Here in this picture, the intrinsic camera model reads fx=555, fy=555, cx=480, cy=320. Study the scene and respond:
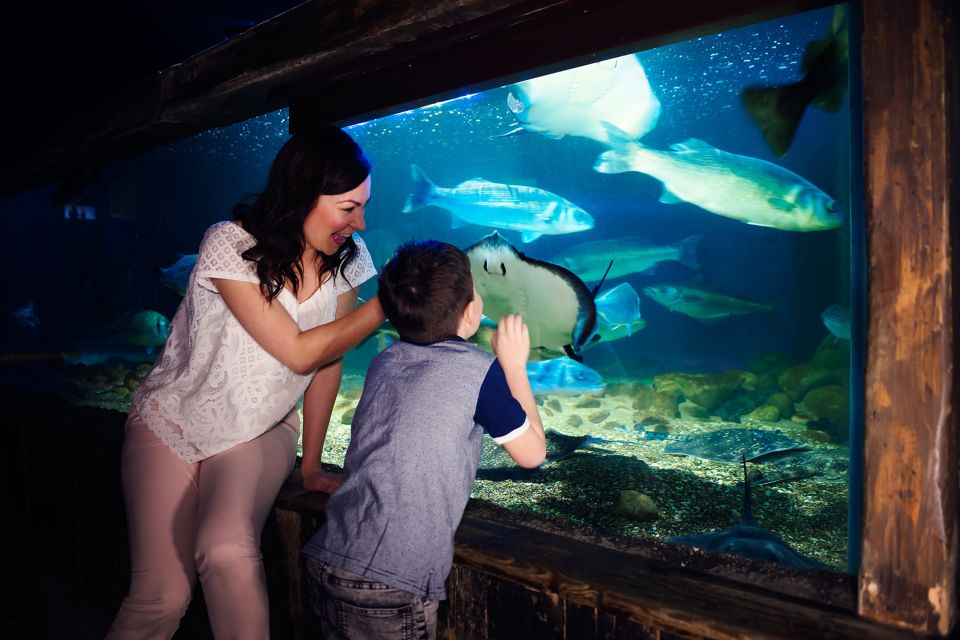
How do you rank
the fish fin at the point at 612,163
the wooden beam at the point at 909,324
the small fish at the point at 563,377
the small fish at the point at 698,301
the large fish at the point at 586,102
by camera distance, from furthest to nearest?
the small fish at the point at 698,301, the large fish at the point at 586,102, the fish fin at the point at 612,163, the small fish at the point at 563,377, the wooden beam at the point at 909,324

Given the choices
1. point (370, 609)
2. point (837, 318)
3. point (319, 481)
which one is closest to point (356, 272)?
point (319, 481)

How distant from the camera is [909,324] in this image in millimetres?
1137

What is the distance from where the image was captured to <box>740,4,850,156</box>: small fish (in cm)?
194

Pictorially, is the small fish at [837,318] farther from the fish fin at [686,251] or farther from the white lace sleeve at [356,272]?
the white lace sleeve at [356,272]

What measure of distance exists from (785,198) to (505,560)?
13.8 feet

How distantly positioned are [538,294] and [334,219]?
1.52 meters

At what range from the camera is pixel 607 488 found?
277 cm

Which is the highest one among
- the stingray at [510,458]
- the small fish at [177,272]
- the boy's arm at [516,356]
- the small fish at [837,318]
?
the small fish at [177,272]

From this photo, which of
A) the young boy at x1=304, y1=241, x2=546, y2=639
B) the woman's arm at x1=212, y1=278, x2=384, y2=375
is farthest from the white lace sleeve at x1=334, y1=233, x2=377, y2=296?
the young boy at x1=304, y1=241, x2=546, y2=639

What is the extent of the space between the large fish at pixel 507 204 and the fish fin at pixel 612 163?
1.63ft

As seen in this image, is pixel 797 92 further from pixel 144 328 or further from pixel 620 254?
pixel 144 328

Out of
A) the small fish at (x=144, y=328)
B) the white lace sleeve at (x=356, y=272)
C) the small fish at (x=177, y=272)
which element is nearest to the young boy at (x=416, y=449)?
the white lace sleeve at (x=356, y=272)

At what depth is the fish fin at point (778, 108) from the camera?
1949mm

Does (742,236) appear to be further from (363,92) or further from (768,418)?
(363,92)
